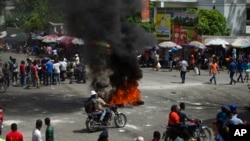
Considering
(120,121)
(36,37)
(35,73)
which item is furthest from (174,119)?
(36,37)

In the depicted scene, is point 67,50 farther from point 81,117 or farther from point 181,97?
point 81,117

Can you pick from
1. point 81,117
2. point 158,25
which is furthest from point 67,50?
point 81,117

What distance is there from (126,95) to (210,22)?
22143 mm

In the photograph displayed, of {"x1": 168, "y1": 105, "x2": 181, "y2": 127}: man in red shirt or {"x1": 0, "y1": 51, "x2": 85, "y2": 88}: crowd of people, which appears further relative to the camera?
{"x1": 0, "y1": 51, "x2": 85, "y2": 88}: crowd of people

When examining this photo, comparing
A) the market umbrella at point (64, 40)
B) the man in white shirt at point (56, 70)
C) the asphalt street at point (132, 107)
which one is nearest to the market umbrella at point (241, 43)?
the asphalt street at point (132, 107)

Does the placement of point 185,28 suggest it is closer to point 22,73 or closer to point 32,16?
point 22,73

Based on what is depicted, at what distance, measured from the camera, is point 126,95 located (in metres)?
19.7

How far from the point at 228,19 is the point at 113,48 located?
91.9 ft

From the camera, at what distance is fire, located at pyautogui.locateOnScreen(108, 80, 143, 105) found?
19406mm

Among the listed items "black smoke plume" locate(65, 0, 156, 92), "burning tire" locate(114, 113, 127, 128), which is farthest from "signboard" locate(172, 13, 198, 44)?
"burning tire" locate(114, 113, 127, 128)

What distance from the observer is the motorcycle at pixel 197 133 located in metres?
13.2

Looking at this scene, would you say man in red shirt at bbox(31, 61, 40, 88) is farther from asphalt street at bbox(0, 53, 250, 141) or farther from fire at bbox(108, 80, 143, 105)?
fire at bbox(108, 80, 143, 105)

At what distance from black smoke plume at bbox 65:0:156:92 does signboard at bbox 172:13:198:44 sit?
16.3m

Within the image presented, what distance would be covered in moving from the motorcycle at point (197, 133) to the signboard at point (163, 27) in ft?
78.1
